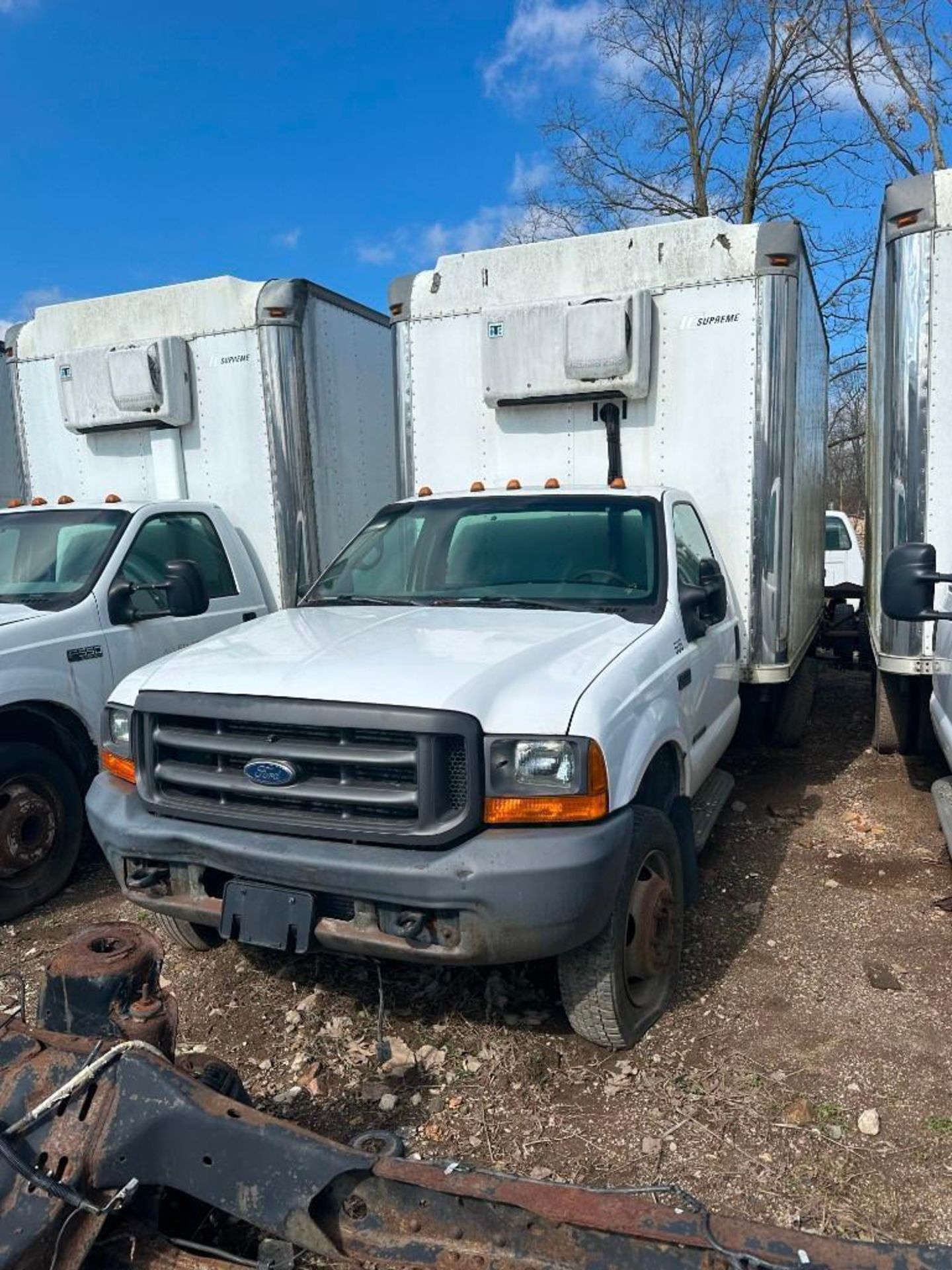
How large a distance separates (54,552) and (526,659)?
3.71 metres

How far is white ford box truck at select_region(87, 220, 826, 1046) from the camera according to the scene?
2.93 metres

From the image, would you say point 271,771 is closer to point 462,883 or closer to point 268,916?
point 268,916

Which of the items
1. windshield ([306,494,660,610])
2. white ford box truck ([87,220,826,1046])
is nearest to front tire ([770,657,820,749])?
white ford box truck ([87,220,826,1046])

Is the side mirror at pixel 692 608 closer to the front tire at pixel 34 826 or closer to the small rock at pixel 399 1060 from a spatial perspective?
the small rock at pixel 399 1060

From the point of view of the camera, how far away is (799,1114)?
10.0 feet

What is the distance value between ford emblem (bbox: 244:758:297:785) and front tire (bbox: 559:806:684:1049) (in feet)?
3.73

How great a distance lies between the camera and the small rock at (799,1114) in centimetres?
302

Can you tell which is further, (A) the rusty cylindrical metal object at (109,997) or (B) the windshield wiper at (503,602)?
(B) the windshield wiper at (503,602)

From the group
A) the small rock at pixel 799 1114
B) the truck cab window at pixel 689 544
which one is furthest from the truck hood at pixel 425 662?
the small rock at pixel 799 1114

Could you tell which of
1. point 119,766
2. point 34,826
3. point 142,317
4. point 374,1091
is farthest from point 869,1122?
point 142,317

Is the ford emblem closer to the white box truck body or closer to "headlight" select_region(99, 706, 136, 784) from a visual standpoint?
"headlight" select_region(99, 706, 136, 784)

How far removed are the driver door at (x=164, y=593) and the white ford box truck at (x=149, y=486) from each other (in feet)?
0.04

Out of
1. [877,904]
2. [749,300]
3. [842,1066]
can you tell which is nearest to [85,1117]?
[842,1066]

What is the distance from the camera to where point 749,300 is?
5422 mm
